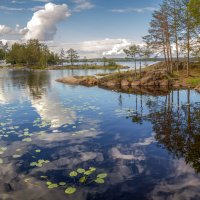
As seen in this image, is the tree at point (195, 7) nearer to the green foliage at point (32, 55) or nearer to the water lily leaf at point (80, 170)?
the water lily leaf at point (80, 170)

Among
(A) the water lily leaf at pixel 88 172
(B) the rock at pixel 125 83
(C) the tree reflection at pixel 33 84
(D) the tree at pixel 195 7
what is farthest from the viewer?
(B) the rock at pixel 125 83

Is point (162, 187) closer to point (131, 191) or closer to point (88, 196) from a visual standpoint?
point (131, 191)

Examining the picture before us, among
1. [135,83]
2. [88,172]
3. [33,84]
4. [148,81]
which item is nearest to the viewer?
[88,172]

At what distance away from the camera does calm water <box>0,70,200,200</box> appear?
28.7 ft

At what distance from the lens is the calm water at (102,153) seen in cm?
876

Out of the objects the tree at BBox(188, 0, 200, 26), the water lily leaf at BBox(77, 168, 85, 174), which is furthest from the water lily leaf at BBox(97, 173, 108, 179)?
the tree at BBox(188, 0, 200, 26)

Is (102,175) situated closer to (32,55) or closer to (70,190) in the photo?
(70,190)

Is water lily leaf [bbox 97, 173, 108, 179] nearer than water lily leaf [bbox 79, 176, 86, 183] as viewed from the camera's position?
No

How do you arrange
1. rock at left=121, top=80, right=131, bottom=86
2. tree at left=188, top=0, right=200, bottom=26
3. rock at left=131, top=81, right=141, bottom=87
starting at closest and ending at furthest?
tree at left=188, top=0, right=200, bottom=26, rock at left=131, top=81, right=141, bottom=87, rock at left=121, top=80, right=131, bottom=86

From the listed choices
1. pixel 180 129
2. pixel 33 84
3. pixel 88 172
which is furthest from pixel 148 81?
pixel 88 172

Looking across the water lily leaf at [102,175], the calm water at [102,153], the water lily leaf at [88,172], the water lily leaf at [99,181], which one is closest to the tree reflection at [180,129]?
the calm water at [102,153]

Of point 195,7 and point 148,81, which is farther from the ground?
point 195,7

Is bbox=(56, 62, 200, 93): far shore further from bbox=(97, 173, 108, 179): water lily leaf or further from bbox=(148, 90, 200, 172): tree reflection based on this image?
bbox=(97, 173, 108, 179): water lily leaf

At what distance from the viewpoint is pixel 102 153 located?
12.1 meters
